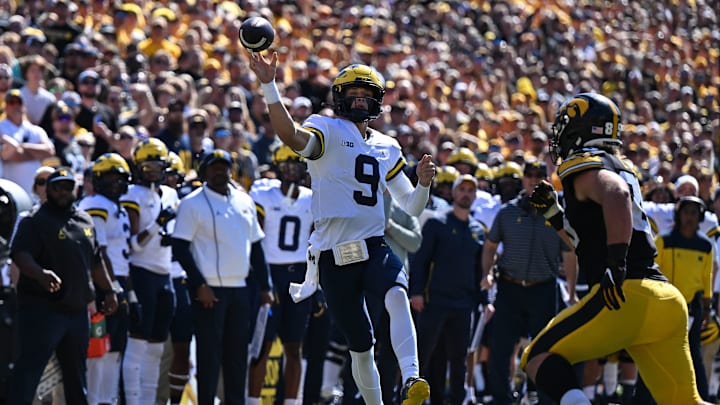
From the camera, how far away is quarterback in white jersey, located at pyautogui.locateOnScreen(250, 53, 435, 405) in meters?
7.32

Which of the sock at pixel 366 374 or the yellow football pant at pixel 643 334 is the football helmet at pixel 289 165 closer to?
the sock at pixel 366 374

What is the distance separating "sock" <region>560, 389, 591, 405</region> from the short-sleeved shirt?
3.90m

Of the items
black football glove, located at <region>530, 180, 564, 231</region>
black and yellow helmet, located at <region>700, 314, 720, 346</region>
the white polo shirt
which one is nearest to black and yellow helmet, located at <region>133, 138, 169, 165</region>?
the white polo shirt

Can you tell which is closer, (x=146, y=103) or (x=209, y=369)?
(x=209, y=369)

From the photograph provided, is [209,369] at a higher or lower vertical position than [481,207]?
lower

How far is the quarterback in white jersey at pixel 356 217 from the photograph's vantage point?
732 cm

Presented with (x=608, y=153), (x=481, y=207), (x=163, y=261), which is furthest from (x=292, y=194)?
(x=608, y=153)

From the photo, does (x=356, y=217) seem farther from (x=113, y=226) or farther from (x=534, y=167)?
(x=534, y=167)

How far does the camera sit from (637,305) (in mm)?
6285

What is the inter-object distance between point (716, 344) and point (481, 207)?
2.73 m

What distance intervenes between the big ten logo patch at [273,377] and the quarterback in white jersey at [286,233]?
0.75 ft

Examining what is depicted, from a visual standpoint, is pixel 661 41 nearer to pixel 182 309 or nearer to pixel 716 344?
pixel 716 344

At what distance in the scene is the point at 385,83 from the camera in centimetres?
1727

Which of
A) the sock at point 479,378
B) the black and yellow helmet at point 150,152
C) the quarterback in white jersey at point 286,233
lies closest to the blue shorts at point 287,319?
the quarterback in white jersey at point 286,233
